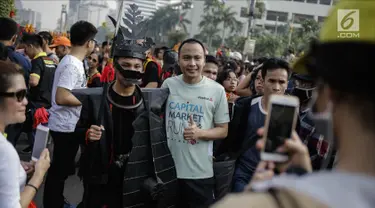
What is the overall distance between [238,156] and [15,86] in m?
1.96

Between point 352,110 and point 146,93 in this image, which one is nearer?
point 352,110

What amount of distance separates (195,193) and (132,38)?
4.75ft

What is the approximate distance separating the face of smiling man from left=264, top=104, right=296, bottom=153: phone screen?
8.44 feet

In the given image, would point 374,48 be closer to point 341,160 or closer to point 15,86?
point 341,160

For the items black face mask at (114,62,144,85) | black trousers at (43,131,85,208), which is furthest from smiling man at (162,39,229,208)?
black trousers at (43,131,85,208)

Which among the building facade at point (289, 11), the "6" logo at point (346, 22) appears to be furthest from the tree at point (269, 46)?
the "6" logo at point (346, 22)

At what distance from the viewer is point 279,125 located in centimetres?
132

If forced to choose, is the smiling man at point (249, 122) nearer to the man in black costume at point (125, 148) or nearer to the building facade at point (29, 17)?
the man in black costume at point (125, 148)

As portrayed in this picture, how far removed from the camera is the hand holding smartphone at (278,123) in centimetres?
126

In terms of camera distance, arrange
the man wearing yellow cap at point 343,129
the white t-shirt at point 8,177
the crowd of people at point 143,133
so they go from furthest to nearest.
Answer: the crowd of people at point 143,133, the white t-shirt at point 8,177, the man wearing yellow cap at point 343,129

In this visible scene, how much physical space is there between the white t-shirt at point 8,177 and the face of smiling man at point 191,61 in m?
1.89

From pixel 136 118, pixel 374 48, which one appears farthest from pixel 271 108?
pixel 136 118

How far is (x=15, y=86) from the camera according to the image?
8.46 feet

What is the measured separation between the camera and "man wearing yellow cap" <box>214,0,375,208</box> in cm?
100
